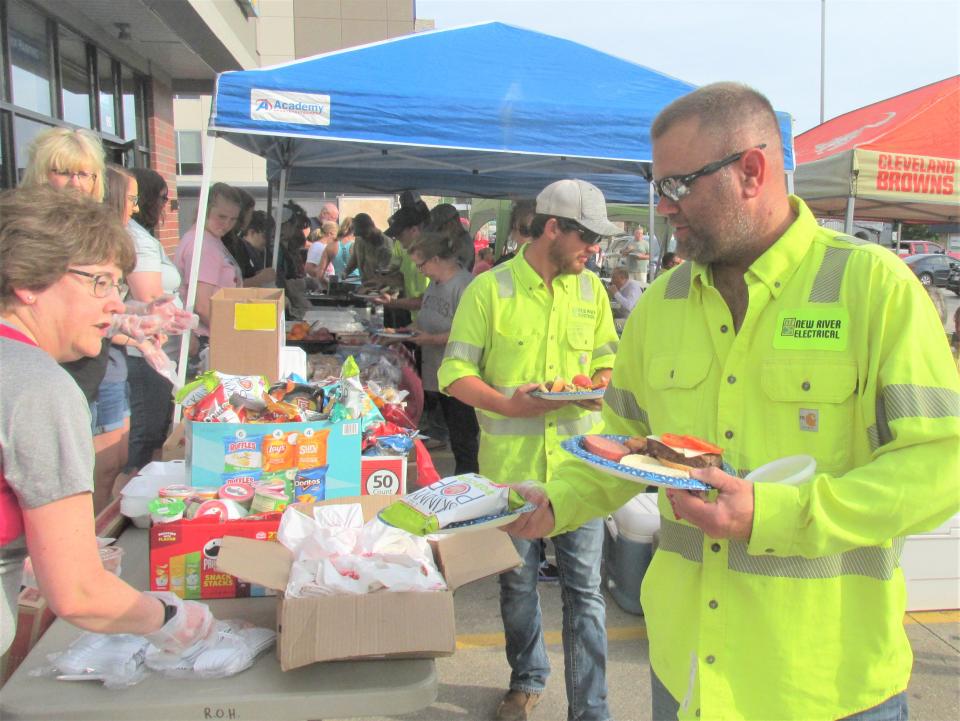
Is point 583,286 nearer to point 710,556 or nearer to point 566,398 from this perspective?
point 566,398

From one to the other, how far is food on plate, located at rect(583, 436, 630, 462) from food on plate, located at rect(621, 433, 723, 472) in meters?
0.04

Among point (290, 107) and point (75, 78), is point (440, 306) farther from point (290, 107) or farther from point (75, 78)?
point (75, 78)

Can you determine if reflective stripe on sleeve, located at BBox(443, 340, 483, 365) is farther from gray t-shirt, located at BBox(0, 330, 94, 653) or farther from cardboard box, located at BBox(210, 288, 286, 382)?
gray t-shirt, located at BBox(0, 330, 94, 653)

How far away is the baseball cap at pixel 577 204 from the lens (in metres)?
2.99

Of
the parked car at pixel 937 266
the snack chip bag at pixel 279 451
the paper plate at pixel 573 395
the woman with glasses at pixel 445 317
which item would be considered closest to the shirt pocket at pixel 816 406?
the paper plate at pixel 573 395

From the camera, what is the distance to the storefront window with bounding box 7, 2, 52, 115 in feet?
20.1

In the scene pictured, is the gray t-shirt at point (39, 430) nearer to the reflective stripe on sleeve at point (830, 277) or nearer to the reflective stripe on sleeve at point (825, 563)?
the reflective stripe on sleeve at point (825, 563)

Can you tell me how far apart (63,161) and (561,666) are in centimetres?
328

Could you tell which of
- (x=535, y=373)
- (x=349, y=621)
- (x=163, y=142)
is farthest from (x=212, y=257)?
(x=163, y=142)

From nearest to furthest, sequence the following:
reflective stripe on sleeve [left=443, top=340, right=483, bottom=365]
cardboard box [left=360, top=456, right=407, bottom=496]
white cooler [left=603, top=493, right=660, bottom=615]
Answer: cardboard box [left=360, top=456, right=407, bottom=496] < reflective stripe on sleeve [left=443, top=340, right=483, bottom=365] < white cooler [left=603, top=493, right=660, bottom=615]

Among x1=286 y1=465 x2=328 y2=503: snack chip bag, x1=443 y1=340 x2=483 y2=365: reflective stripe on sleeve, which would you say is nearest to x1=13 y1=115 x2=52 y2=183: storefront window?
x1=443 y1=340 x2=483 y2=365: reflective stripe on sleeve

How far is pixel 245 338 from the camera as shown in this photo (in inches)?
144

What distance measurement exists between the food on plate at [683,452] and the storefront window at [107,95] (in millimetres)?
8388

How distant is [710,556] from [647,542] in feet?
8.54
